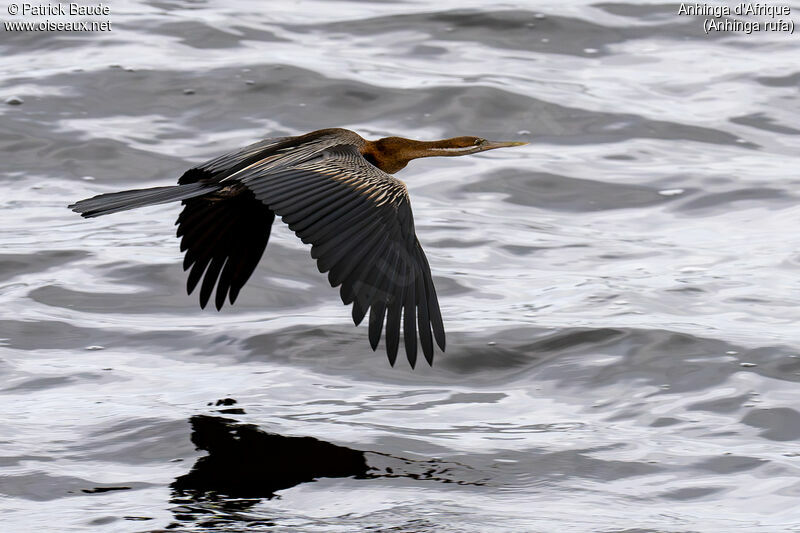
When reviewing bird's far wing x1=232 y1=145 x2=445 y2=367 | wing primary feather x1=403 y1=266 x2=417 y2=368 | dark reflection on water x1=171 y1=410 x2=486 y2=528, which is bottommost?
dark reflection on water x1=171 y1=410 x2=486 y2=528

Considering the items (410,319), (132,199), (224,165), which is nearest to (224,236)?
(224,165)

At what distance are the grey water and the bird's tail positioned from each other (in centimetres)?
106

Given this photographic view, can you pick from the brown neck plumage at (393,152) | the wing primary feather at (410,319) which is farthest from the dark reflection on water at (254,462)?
the brown neck plumage at (393,152)

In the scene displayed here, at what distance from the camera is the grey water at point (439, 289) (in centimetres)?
606

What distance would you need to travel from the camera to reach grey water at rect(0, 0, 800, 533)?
19.9ft

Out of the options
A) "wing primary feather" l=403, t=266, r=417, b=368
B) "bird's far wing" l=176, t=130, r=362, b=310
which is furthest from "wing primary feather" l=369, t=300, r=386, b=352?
"bird's far wing" l=176, t=130, r=362, b=310

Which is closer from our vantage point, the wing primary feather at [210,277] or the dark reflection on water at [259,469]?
the dark reflection on water at [259,469]

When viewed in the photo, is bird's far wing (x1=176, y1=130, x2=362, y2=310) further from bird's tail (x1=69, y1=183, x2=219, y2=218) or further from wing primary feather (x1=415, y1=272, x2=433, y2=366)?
wing primary feather (x1=415, y1=272, x2=433, y2=366)

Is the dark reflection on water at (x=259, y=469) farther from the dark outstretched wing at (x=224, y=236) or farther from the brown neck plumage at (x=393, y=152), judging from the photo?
the brown neck plumage at (x=393, y=152)

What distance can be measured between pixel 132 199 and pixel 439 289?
3.21m

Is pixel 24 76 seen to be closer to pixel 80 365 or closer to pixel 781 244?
pixel 80 365

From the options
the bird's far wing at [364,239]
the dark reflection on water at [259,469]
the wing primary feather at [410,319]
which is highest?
the bird's far wing at [364,239]

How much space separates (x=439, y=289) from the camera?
31.1 ft

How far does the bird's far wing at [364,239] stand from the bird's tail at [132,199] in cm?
29
